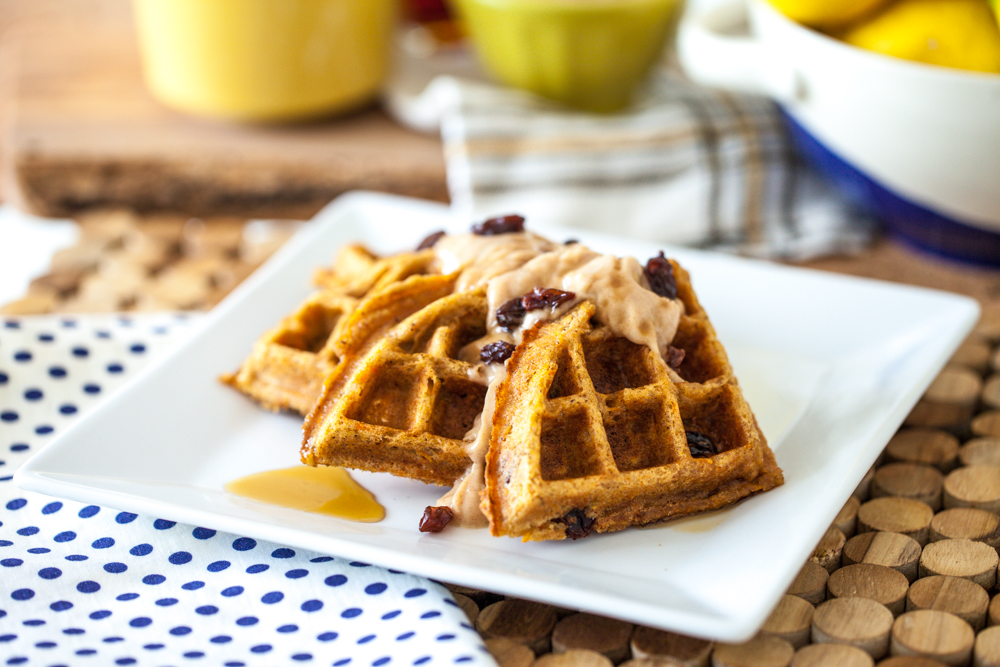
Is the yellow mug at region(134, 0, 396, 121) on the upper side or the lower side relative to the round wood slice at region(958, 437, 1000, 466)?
upper

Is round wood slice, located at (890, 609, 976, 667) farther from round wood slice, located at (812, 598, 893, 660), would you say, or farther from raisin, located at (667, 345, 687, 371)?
raisin, located at (667, 345, 687, 371)

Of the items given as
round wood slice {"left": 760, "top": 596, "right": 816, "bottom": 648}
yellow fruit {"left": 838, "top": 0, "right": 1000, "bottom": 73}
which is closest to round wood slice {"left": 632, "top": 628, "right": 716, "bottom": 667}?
round wood slice {"left": 760, "top": 596, "right": 816, "bottom": 648}

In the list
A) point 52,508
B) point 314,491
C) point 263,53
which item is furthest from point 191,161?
point 314,491

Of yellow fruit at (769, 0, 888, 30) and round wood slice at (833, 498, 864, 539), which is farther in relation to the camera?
yellow fruit at (769, 0, 888, 30)

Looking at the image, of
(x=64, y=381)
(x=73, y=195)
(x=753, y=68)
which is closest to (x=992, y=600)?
(x=753, y=68)

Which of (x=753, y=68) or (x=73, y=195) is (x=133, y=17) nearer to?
(x=73, y=195)

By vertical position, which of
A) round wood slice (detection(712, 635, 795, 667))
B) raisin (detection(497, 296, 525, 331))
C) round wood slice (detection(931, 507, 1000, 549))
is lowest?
round wood slice (detection(931, 507, 1000, 549))

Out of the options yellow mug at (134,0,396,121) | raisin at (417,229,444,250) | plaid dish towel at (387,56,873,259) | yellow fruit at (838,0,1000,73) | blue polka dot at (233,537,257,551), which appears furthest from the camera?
yellow mug at (134,0,396,121)

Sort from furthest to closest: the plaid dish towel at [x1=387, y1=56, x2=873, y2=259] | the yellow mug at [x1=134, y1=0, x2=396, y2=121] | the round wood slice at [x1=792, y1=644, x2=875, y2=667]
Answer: the yellow mug at [x1=134, y1=0, x2=396, y2=121] → the plaid dish towel at [x1=387, y1=56, x2=873, y2=259] → the round wood slice at [x1=792, y1=644, x2=875, y2=667]

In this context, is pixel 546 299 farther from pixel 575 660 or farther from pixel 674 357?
pixel 575 660
